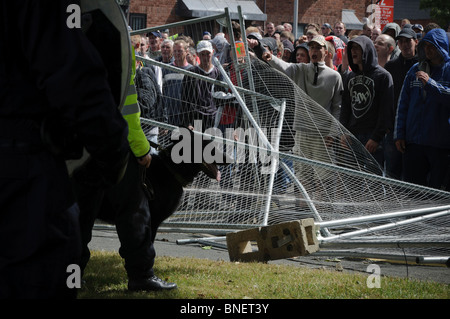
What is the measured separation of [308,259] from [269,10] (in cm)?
2831

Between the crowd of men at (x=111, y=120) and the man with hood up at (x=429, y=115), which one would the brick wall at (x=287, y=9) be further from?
the man with hood up at (x=429, y=115)

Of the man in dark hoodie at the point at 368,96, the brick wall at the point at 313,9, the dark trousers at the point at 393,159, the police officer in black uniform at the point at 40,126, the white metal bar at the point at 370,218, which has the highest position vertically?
the police officer in black uniform at the point at 40,126

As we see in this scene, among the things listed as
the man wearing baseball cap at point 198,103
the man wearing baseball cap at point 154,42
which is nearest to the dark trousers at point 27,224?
the man wearing baseball cap at point 198,103

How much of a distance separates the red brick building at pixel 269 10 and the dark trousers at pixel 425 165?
2283cm

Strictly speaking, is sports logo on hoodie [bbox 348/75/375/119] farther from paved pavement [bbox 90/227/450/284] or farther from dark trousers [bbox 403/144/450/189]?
paved pavement [bbox 90/227/450/284]

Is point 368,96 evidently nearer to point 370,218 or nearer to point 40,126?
point 370,218

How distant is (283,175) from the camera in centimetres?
691

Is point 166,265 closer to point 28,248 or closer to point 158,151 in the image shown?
point 158,151

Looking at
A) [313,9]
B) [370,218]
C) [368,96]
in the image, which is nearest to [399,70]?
[368,96]

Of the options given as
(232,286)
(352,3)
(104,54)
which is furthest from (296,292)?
(352,3)

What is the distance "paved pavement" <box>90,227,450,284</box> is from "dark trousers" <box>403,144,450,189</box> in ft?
5.68

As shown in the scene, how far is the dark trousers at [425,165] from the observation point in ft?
26.0

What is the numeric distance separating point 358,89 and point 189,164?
436 cm

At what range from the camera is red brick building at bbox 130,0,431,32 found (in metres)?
30.7
